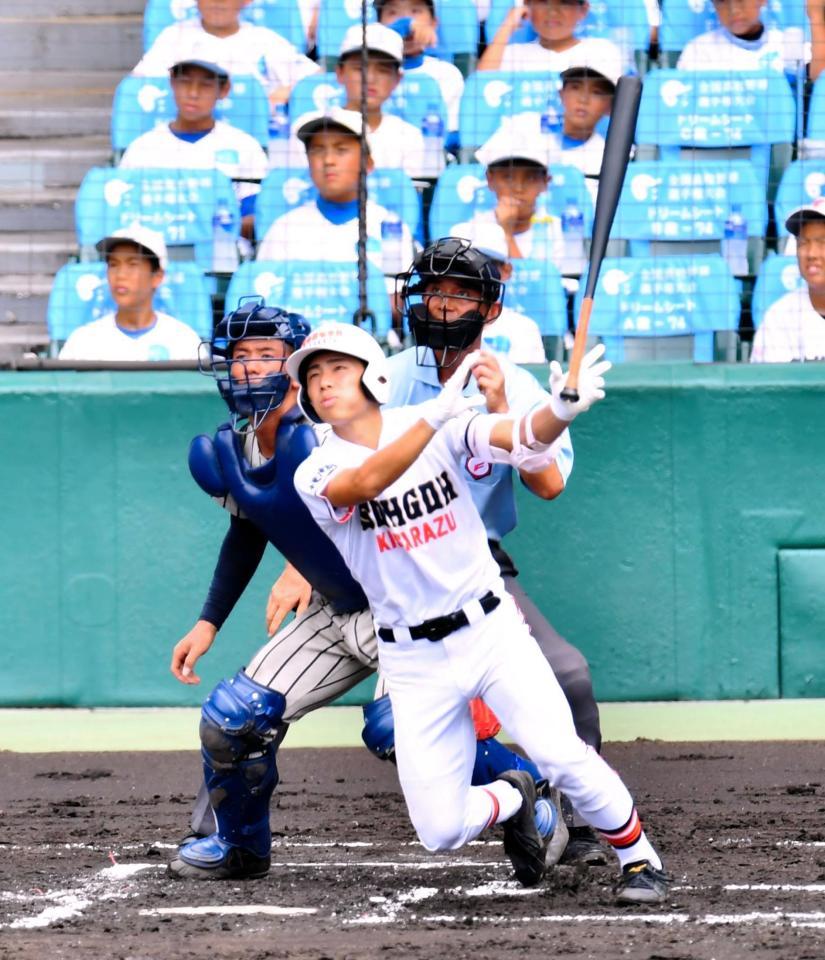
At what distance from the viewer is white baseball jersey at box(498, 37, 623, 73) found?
8.26m

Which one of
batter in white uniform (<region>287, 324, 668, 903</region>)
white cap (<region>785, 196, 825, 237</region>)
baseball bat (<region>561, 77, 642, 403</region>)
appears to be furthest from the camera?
white cap (<region>785, 196, 825, 237</region>)

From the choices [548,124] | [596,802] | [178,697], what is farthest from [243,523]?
[548,124]

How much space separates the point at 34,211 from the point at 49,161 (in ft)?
1.67

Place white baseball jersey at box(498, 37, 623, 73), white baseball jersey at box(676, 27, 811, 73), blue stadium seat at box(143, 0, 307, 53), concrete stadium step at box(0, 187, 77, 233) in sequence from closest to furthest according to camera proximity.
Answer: white baseball jersey at box(676, 27, 811, 73), white baseball jersey at box(498, 37, 623, 73), blue stadium seat at box(143, 0, 307, 53), concrete stadium step at box(0, 187, 77, 233)

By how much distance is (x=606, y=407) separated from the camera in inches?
276

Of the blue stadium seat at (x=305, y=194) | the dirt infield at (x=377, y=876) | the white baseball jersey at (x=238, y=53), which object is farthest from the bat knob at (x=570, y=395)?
the white baseball jersey at (x=238, y=53)

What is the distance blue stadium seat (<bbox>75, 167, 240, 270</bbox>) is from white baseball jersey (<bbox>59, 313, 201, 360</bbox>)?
546 mm

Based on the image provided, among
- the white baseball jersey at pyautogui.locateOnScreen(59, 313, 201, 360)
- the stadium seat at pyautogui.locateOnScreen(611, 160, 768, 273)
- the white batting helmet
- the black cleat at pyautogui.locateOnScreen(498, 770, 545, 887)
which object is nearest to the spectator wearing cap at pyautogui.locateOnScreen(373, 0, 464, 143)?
the stadium seat at pyautogui.locateOnScreen(611, 160, 768, 273)

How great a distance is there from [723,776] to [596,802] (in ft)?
7.24

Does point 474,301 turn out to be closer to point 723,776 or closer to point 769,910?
point 769,910

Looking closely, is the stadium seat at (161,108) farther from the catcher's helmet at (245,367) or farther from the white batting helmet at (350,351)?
the white batting helmet at (350,351)

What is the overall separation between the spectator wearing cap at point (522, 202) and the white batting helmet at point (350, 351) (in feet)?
12.0

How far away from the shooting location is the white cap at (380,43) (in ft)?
26.6

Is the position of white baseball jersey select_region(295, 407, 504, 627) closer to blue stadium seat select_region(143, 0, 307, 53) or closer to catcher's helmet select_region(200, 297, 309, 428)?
catcher's helmet select_region(200, 297, 309, 428)
